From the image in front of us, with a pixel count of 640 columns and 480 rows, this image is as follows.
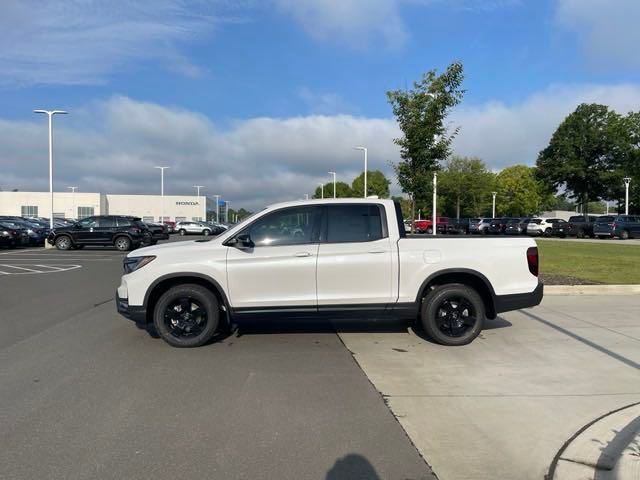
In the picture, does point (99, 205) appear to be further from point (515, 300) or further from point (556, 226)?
point (515, 300)

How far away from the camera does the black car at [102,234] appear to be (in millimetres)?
27922

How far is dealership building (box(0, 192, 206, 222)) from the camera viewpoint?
96.8 metres

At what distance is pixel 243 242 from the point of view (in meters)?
7.10

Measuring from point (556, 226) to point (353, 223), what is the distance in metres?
42.9

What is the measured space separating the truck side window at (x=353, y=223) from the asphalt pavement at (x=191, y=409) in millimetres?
1474

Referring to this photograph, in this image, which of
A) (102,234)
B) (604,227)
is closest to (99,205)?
(102,234)

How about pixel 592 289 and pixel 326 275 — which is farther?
pixel 592 289

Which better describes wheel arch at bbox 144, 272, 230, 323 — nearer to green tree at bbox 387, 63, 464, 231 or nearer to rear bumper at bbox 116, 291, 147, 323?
rear bumper at bbox 116, 291, 147, 323

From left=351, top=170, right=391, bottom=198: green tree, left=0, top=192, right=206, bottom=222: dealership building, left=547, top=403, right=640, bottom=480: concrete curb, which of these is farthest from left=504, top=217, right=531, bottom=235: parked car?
left=0, top=192, right=206, bottom=222: dealership building

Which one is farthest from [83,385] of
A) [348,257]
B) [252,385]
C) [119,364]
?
[348,257]

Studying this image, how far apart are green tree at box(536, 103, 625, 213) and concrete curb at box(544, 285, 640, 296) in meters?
57.6

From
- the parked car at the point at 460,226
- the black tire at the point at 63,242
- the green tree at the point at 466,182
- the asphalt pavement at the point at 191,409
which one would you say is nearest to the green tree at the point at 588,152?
the green tree at the point at 466,182

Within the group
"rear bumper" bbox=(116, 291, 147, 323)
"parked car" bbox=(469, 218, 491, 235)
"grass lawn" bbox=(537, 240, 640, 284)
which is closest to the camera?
"rear bumper" bbox=(116, 291, 147, 323)

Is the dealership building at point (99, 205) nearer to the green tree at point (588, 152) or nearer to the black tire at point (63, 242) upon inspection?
the green tree at point (588, 152)
